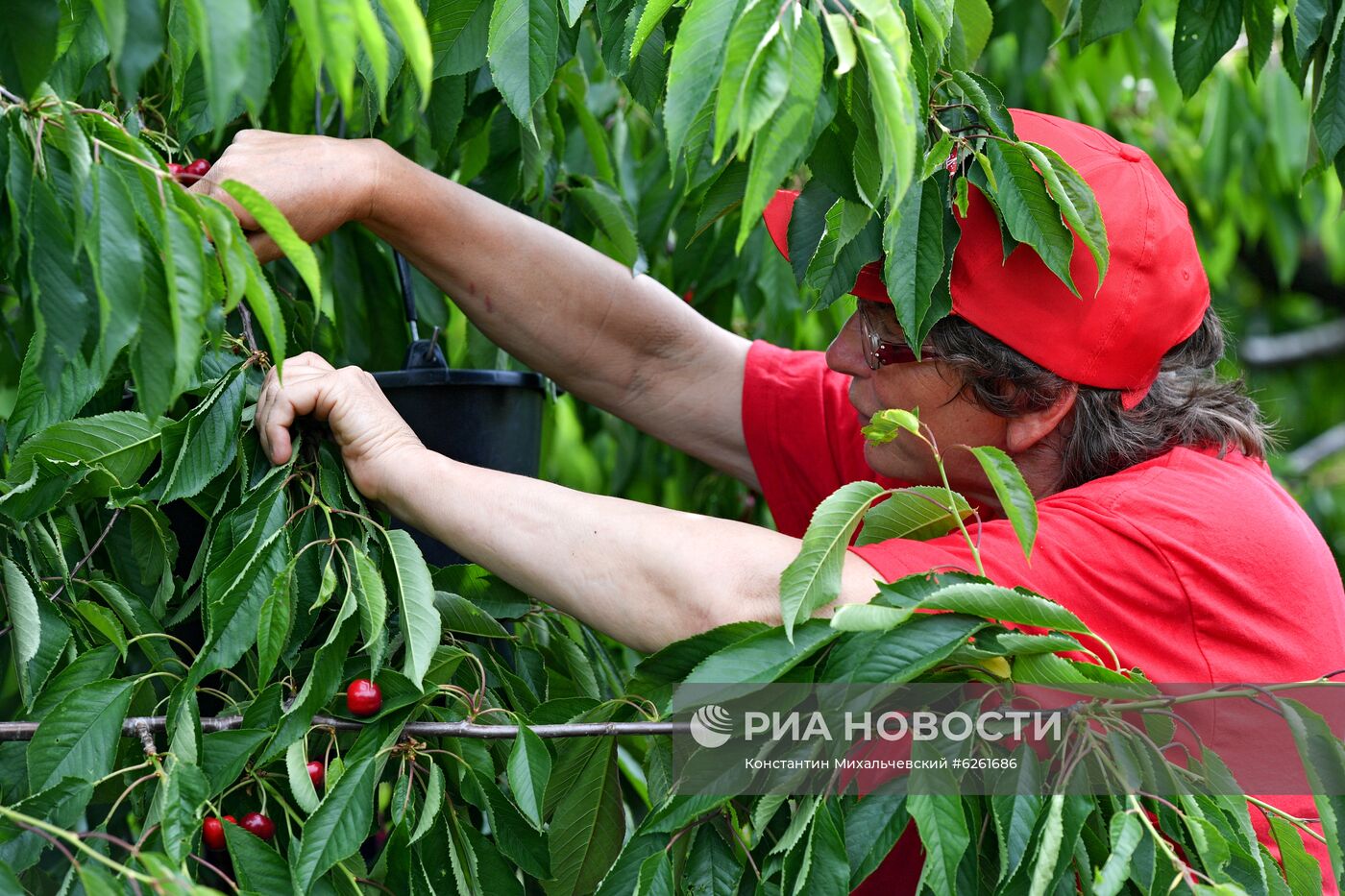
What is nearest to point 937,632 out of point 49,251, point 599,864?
point 599,864

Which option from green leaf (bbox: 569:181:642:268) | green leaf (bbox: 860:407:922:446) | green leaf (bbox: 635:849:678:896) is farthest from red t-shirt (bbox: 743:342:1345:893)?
green leaf (bbox: 569:181:642:268)

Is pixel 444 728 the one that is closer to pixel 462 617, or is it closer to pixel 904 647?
pixel 462 617

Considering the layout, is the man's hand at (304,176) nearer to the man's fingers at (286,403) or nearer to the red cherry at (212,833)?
the man's fingers at (286,403)

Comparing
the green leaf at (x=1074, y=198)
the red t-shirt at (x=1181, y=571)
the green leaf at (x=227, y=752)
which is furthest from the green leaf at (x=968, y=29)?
the green leaf at (x=227, y=752)

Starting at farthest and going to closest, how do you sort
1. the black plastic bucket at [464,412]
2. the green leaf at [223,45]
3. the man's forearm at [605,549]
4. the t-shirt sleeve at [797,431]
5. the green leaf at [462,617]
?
the t-shirt sleeve at [797,431] → the black plastic bucket at [464,412] → the green leaf at [462,617] → the man's forearm at [605,549] → the green leaf at [223,45]

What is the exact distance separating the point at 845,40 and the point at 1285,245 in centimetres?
323

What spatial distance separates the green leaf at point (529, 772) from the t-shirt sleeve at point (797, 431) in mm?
833

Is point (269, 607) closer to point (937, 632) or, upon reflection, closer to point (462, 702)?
point (462, 702)

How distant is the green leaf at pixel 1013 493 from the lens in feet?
3.88

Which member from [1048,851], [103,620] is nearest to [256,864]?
[103,620]

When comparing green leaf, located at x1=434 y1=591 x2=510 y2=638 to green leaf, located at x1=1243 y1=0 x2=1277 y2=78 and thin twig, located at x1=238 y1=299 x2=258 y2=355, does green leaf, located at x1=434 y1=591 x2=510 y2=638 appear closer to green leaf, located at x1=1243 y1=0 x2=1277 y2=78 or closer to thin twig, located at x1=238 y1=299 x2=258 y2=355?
thin twig, located at x1=238 y1=299 x2=258 y2=355

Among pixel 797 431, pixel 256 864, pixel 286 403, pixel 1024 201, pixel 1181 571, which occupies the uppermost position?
pixel 1024 201

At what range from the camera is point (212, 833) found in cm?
127

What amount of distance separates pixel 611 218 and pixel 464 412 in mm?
502
